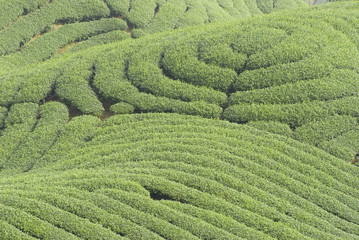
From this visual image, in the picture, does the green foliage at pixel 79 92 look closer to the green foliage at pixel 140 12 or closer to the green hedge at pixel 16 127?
the green hedge at pixel 16 127

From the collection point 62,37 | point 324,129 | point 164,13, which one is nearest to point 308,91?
point 324,129

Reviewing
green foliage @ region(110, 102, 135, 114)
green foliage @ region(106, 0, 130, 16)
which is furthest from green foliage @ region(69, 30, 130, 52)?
green foliage @ region(110, 102, 135, 114)

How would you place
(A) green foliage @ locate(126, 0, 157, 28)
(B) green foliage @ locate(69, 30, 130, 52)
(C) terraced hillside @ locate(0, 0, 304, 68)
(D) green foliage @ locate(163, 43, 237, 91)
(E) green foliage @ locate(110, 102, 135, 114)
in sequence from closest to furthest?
1. (E) green foliage @ locate(110, 102, 135, 114)
2. (D) green foliage @ locate(163, 43, 237, 91)
3. (C) terraced hillside @ locate(0, 0, 304, 68)
4. (B) green foliage @ locate(69, 30, 130, 52)
5. (A) green foliage @ locate(126, 0, 157, 28)

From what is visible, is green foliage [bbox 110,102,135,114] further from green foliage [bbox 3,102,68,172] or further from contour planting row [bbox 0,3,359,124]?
green foliage [bbox 3,102,68,172]

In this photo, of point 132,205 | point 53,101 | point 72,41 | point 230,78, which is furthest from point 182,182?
point 72,41

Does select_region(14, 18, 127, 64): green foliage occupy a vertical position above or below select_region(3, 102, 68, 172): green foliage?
above

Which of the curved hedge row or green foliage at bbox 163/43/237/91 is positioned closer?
the curved hedge row

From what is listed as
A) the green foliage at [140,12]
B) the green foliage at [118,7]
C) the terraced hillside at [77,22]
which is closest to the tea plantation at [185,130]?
the terraced hillside at [77,22]

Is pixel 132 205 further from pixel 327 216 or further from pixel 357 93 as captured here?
pixel 357 93
